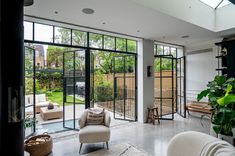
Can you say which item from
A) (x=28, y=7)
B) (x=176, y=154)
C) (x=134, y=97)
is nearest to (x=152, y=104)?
(x=134, y=97)

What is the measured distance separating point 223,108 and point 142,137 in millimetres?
2009

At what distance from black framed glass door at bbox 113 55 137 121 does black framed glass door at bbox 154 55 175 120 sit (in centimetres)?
100

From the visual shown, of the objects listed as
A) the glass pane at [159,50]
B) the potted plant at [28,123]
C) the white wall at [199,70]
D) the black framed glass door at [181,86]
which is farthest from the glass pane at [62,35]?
the white wall at [199,70]

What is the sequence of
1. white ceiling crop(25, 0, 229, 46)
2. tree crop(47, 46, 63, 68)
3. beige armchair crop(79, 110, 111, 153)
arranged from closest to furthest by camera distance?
white ceiling crop(25, 0, 229, 46) → beige armchair crop(79, 110, 111, 153) → tree crop(47, 46, 63, 68)

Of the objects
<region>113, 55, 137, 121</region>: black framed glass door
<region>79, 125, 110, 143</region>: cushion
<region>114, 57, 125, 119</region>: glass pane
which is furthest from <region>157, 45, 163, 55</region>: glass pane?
<region>79, 125, 110, 143</region>: cushion

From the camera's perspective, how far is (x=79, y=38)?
4.66 meters

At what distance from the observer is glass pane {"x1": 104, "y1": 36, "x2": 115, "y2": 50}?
5171 mm

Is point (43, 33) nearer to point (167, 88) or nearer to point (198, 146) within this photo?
point (198, 146)

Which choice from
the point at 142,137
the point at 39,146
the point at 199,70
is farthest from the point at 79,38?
the point at 199,70

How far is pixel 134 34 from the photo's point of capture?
5.13 meters

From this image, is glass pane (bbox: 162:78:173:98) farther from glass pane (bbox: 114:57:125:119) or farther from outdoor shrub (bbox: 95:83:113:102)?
outdoor shrub (bbox: 95:83:113:102)

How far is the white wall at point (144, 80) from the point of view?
18.4ft

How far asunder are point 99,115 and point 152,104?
2664 mm

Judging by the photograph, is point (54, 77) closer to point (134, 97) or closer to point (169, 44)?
point (134, 97)
